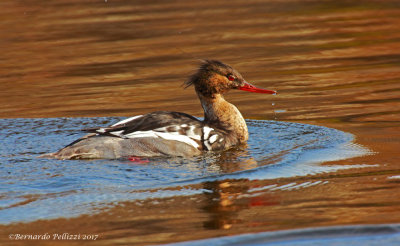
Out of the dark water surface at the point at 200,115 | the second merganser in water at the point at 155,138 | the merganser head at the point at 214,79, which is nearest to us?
the dark water surface at the point at 200,115

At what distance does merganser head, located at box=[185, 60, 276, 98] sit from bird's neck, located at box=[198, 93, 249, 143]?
0.10 metres

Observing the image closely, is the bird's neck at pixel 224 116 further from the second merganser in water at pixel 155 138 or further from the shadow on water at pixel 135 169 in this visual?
the shadow on water at pixel 135 169

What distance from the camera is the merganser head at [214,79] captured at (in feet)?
30.9

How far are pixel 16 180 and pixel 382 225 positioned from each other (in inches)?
148

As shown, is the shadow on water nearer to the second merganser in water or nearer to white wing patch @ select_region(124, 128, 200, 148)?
the second merganser in water

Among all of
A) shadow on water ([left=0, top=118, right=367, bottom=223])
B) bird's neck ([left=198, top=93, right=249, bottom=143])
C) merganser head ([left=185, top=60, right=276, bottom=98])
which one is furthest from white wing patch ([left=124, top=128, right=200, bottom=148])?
merganser head ([left=185, top=60, right=276, bottom=98])

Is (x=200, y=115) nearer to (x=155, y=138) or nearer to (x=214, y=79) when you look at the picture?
(x=214, y=79)

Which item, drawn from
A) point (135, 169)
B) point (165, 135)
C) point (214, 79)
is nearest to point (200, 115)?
point (214, 79)

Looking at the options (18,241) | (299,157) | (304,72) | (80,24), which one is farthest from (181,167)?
(80,24)

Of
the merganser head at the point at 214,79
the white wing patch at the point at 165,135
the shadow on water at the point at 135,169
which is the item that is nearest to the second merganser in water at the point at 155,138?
the white wing patch at the point at 165,135

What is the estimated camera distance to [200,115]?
1088 centimetres

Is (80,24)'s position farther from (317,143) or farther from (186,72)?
(317,143)

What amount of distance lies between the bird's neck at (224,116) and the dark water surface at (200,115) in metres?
0.24

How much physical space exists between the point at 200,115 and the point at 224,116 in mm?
1509
